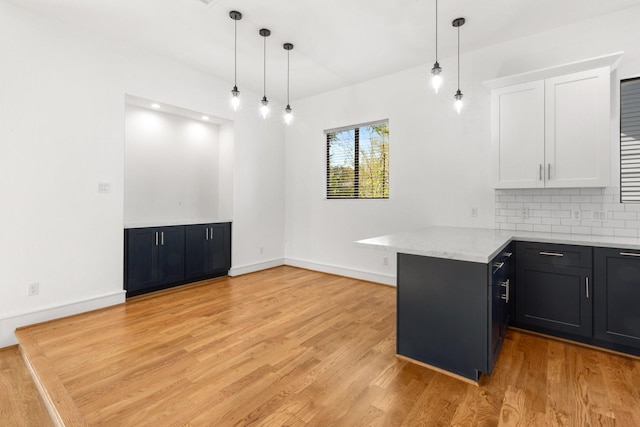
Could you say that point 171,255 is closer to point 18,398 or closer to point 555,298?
point 18,398

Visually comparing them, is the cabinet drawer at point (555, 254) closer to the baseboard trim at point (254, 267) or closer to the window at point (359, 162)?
the window at point (359, 162)

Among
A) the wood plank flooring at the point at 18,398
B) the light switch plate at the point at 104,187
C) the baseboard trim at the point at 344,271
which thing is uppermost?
the light switch plate at the point at 104,187

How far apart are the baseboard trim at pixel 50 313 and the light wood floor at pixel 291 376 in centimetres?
10

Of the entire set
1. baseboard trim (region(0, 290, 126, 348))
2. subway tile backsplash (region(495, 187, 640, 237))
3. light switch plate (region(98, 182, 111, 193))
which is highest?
light switch plate (region(98, 182, 111, 193))

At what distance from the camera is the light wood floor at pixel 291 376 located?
1.78 m

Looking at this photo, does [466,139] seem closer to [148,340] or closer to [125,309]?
[148,340]

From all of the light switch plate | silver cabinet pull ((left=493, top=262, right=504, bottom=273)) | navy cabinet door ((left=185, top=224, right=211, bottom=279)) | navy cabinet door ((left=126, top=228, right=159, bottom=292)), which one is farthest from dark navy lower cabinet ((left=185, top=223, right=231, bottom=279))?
silver cabinet pull ((left=493, top=262, right=504, bottom=273))

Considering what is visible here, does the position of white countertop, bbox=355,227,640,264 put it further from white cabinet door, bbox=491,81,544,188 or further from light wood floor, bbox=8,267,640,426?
light wood floor, bbox=8,267,640,426

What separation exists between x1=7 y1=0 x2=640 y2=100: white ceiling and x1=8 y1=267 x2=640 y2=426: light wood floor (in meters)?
3.10

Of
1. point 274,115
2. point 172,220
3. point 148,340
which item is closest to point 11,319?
point 148,340

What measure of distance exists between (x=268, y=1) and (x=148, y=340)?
3.28 m

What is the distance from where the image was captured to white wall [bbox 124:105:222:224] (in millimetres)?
4344

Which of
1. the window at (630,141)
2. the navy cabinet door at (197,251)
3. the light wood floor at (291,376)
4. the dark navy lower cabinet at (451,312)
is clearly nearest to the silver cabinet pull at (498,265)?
the dark navy lower cabinet at (451,312)

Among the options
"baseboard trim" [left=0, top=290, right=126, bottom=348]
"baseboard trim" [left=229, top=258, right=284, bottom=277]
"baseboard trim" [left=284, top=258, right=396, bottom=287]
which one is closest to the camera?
"baseboard trim" [left=0, top=290, right=126, bottom=348]
